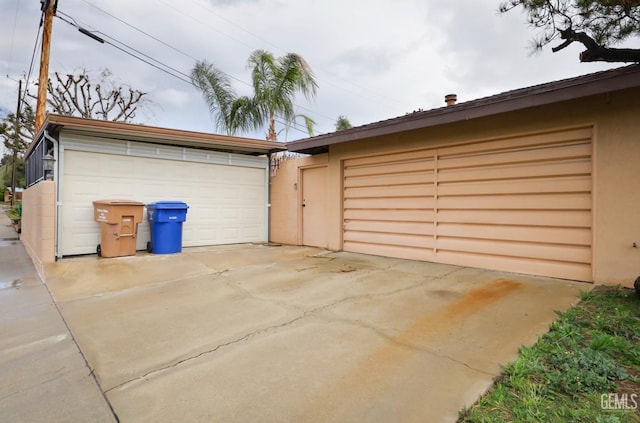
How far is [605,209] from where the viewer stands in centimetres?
426

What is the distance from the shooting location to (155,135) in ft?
23.3

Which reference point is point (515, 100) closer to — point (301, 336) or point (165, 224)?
point (301, 336)

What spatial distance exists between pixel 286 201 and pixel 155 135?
351 centimetres

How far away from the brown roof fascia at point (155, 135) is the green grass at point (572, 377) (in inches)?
278

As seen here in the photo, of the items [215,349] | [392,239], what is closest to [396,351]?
[215,349]

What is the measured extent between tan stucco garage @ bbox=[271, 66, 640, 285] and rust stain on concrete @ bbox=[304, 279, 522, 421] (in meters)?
1.23

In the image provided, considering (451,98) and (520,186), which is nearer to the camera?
(520,186)

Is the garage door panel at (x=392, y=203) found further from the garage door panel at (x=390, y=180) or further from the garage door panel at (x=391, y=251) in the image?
the garage door panel at (x=391, y=251)

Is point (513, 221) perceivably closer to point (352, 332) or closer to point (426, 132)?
point (426, 132)

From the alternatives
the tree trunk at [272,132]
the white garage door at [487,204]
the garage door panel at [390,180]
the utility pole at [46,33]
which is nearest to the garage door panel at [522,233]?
the white garage door at [487,204]

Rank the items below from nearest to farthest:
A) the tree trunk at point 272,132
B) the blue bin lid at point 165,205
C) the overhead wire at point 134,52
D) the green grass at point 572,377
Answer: the green grass at point 572,377, the blue bin lid at point 165,205, the overhead wire at point 134,52, the tree trunk at point 272,132

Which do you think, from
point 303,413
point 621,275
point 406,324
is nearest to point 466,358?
point 406,324

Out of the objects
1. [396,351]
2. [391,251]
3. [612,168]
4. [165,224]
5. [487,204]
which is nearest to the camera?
[396,351]

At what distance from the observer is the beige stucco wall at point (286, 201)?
8.71 metres
